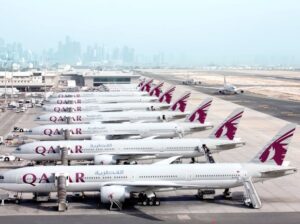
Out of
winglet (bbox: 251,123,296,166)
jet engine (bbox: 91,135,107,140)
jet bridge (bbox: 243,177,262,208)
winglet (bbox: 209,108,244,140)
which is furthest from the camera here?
jet engine (bbox: 91,135,107,140)

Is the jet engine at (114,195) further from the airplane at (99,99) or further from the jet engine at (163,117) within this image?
the airplane at (99,99)

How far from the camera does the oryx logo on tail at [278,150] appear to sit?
41.9 m

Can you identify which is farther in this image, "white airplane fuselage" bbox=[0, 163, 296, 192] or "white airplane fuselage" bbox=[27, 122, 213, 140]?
"white airplane fuselage" bbox=[27, 122, 213, 140]

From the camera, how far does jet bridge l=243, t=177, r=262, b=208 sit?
3994cm

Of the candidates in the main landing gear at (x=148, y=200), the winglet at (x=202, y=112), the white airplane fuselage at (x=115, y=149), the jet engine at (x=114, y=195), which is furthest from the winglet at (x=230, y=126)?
the jet engine at (x=114, y=195)

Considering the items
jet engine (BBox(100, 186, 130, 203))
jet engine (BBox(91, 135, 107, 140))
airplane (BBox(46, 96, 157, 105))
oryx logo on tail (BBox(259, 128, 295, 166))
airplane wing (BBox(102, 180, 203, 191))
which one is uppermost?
oryx logo on tail (BBox(259, 128, 295, 166))

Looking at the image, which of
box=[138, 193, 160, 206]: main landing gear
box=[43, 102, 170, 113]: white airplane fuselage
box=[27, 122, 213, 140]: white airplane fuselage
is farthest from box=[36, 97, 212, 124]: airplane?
box=[138, 193, 160, 206]: main landing gear

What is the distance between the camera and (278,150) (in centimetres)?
4209

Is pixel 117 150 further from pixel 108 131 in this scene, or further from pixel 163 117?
pixel 163 117

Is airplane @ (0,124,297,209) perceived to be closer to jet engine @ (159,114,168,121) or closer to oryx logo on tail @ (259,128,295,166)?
oryx logo on tail @ (259,128,295,166)

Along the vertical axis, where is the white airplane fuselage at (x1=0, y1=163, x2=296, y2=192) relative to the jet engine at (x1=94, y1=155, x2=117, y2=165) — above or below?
above

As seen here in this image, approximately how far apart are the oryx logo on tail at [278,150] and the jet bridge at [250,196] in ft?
9.90

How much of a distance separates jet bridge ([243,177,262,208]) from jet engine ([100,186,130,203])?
10.3m

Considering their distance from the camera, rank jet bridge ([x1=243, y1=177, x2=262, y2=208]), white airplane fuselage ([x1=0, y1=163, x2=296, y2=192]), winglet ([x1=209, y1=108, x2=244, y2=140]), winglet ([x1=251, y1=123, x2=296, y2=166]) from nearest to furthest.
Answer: jet bridge ([x1=243, y1=177, x2=262, y2=208]) → white airplane fuselage ([x1=0, y1=163, x2=296, y2=192]) → winglet ([x1=251, y1=123, x2=296, y2=166]) → winglet ([x1=209, y1=108, x2=244, y2=140])
